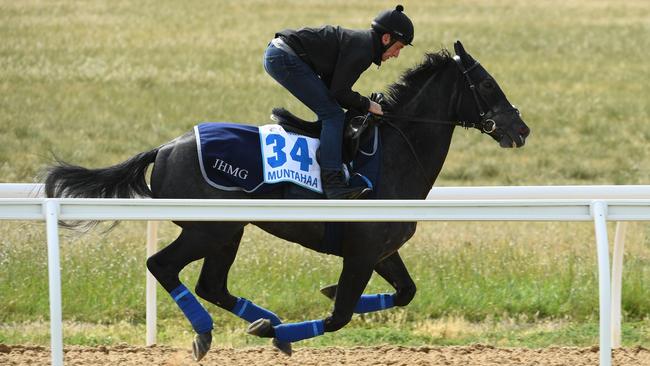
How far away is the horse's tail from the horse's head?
186 cm

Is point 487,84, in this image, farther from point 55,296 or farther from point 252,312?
point 55,296

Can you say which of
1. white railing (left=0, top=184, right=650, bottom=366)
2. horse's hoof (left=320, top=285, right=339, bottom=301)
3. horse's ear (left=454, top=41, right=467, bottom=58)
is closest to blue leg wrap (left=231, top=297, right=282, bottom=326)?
horse's hoof (left=320, top=285, right=339, bottom=301)

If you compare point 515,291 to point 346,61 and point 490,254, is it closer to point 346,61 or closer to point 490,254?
point 490,254

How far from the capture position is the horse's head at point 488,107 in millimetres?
6840

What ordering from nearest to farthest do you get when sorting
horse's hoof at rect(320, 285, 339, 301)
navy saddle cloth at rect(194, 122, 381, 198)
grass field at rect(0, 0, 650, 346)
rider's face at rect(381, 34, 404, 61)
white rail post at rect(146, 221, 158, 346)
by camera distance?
1. navy saddle cloth at rect(194, 122, 381, 198)
2. rider's face at rect(381, 34, 404, 61)
3. horse's hoof at rect(320, 285, 339, 301)
4. white rail post at rect(146, 221, 158, 346)
5. grass field at rect(0, 0, 650, 346)

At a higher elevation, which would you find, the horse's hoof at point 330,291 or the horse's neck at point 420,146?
the horse's neck at point 420,146

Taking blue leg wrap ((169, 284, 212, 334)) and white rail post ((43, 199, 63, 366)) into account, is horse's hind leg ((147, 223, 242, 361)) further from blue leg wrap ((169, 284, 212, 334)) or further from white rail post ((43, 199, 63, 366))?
white rail post ((43, 199, 63, 366))

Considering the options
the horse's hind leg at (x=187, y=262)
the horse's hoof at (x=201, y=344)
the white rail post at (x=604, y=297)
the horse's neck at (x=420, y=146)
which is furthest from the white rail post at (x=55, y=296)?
the white rail post at (x=604, y=297)

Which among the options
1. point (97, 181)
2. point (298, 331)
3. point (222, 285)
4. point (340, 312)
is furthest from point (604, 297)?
point (97, 181)

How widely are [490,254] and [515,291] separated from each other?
93 centimetres

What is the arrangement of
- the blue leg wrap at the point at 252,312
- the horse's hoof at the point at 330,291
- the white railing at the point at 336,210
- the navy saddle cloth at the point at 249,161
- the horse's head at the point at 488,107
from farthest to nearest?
1. the horse's hoof at the point at 330,291
2. the horse's head at the point at 488,107
3. the blue leg wrap at the point at 252,312
4. the navy saddle cloth at the point at 249,161
5. the white railing at the point at 336,210

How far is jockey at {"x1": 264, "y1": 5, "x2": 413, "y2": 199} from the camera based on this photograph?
254 inches

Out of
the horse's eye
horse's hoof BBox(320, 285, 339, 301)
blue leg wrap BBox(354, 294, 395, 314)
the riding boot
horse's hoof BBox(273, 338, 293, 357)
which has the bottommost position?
horse's hoof BBox(273, 338, 293, 357)

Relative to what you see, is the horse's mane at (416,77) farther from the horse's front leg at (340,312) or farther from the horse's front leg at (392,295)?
the horse's front leg at (340,312)
